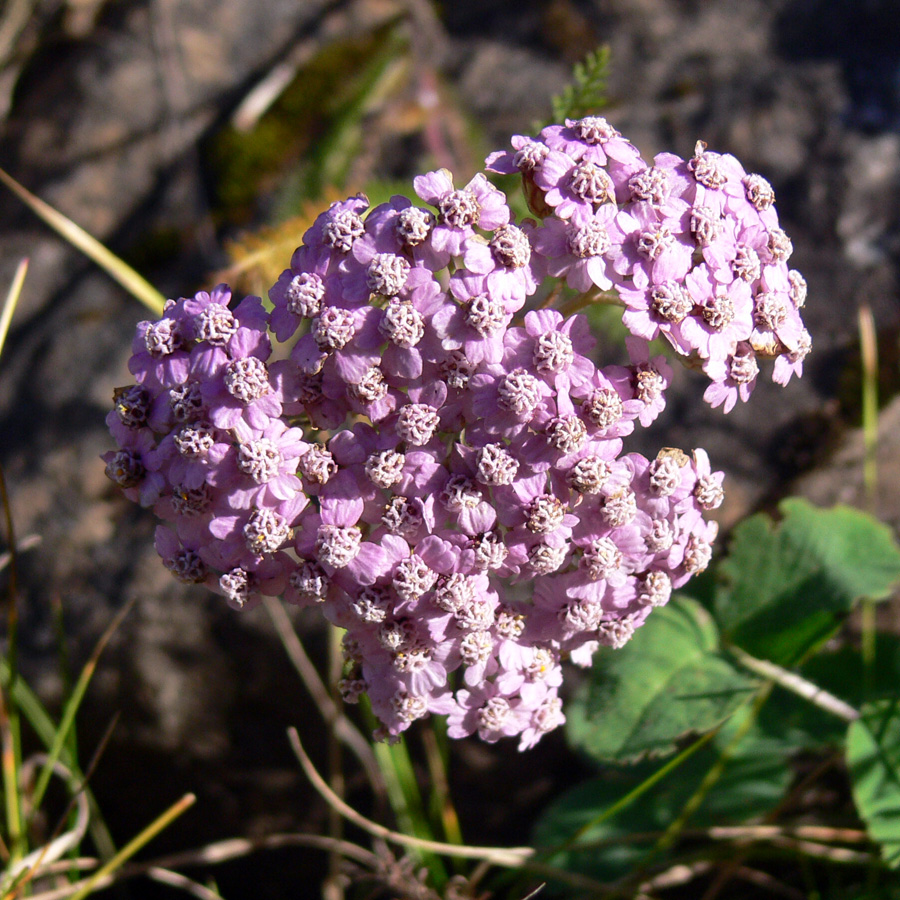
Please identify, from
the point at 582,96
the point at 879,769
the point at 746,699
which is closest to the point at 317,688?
the point at 746,699

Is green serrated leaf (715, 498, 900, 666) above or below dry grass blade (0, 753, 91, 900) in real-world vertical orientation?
above

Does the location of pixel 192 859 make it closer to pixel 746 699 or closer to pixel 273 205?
pixel 746 699

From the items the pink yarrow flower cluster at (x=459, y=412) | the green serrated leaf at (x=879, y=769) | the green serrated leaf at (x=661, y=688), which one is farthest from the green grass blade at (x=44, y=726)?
the green serrated leaf at (x=879, y=769)

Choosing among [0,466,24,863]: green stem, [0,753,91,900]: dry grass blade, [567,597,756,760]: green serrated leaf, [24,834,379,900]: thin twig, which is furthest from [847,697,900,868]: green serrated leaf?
[0,466,24,863]: green stem

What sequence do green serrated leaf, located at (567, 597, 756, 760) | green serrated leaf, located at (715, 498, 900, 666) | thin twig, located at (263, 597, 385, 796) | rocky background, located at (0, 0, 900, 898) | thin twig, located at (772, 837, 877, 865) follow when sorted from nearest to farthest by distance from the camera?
green serrated leaf, located at (567, 597, 756, 760) → green serrated leaf, located at (715, 498, 900, 666) → thin twig, located at (772, 837, 877, 865) → thin twig, located at (263, 597, 385, 796) → rocky background, located at (0, 0, 900, 898)

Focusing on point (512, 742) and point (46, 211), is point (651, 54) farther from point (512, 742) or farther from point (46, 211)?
point (512, 742)

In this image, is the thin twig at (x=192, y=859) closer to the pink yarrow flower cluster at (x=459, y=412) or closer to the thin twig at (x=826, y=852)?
the pink yarrow flower cluster at (x=459, y=412)

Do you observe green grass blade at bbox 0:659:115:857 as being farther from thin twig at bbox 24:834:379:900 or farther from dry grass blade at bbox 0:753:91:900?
thin twig at bbox 24:834:379:900
